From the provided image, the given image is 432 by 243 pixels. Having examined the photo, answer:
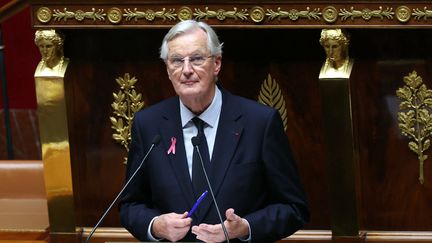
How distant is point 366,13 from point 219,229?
2.63ft

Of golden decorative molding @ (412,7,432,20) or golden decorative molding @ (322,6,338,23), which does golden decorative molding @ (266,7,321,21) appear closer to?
golden decorative molding @ (322,6,338,23)

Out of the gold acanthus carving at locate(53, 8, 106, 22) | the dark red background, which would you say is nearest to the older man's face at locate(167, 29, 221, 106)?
the gold acanthus carving at locate(53, 8, 106, 22)

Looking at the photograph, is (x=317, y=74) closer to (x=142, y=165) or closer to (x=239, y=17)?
(x=239, y=17)

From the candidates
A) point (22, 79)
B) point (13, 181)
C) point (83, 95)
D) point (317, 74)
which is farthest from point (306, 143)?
point (22, 79)

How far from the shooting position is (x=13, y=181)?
3.40 meters

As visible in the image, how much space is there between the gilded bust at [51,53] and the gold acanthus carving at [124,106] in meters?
0.14

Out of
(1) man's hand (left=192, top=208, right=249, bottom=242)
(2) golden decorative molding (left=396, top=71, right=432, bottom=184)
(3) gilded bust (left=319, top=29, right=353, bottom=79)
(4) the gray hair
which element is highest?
(4) the gray hair

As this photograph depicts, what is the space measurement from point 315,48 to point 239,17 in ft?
0.65

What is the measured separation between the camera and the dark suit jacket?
2320 mm

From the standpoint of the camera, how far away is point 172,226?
2.21m

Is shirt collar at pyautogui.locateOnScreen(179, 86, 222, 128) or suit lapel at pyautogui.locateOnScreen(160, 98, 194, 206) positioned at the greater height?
shirt collar at pyautogui.locateOnScreen(179, 86, 222, 128)

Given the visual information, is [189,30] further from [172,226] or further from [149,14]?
[149,14]

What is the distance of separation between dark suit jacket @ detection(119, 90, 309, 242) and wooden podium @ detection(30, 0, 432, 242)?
0.51 metres

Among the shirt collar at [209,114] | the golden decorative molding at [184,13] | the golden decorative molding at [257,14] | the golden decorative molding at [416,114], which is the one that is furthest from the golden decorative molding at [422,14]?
the shirt collar at [209,114]
